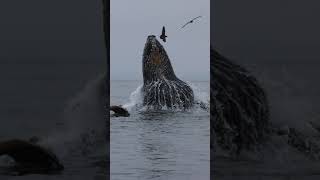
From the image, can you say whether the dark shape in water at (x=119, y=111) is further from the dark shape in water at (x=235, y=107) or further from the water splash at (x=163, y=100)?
the dark shape in water at (x=235, y=107)

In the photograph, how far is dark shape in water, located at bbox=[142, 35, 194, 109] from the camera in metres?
4.16

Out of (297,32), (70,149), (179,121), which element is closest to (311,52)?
(297,32)

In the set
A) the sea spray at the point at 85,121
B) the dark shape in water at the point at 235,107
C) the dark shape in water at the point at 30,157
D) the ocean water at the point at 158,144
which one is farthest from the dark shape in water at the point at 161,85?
the dark shape in water at the point at 30,157

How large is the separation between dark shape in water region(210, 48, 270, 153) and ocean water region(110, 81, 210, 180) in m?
0.19

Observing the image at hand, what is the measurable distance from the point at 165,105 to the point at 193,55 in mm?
613

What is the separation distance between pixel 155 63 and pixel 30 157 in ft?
4.72

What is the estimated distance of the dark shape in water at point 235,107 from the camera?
379 cm

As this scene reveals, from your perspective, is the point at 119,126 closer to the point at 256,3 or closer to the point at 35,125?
the point at 35,125

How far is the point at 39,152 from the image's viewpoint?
380 cm

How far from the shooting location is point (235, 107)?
12.6 ft

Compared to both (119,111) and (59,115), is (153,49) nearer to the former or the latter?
(119,111)

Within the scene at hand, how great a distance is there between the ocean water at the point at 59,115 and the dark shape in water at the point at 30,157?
0.14 ft

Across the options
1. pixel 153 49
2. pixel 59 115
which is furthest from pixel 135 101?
pixel 59 115

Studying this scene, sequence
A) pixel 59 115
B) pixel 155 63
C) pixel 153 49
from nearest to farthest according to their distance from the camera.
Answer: pixel 59 115
pixel 153 49
pixel 155 63
